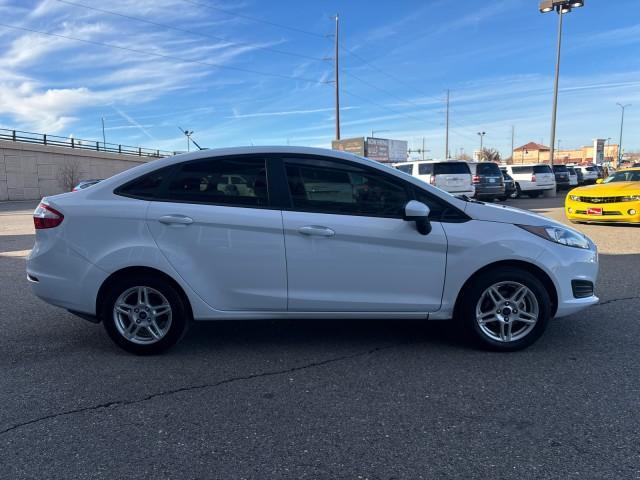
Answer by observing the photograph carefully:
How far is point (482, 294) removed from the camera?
12.8 feet

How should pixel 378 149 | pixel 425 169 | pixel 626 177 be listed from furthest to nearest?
pixel 378 149, pixel 425 169, pixel 626 177

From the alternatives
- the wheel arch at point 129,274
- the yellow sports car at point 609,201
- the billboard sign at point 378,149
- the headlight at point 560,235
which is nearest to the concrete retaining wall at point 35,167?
the billboard sign at point 378,149

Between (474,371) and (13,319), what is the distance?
4.62m

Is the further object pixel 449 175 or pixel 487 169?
pixel 487 169

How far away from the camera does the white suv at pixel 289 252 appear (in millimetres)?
3838

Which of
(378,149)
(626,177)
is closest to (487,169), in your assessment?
(626,177)

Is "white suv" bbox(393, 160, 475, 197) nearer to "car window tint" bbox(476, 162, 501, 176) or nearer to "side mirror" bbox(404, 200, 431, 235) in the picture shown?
"car window tint" bbox(476, 162, 501, 176)

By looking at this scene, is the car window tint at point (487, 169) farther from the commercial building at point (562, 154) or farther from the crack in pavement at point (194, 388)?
the commercial building at point (562, 154)

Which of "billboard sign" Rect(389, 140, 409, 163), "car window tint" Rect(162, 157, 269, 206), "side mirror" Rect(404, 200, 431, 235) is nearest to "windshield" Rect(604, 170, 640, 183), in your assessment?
"side mirror" Rect(404, 200, 431, 235)

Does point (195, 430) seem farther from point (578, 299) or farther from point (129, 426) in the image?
point (578, 299)

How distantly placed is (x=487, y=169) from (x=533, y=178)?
6.51 metres

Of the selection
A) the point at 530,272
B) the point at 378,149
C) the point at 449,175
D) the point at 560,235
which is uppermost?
the point at 378,149

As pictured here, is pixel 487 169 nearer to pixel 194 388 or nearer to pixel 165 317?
pixel 165 317

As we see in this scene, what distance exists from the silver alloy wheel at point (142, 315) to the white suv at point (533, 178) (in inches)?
942
